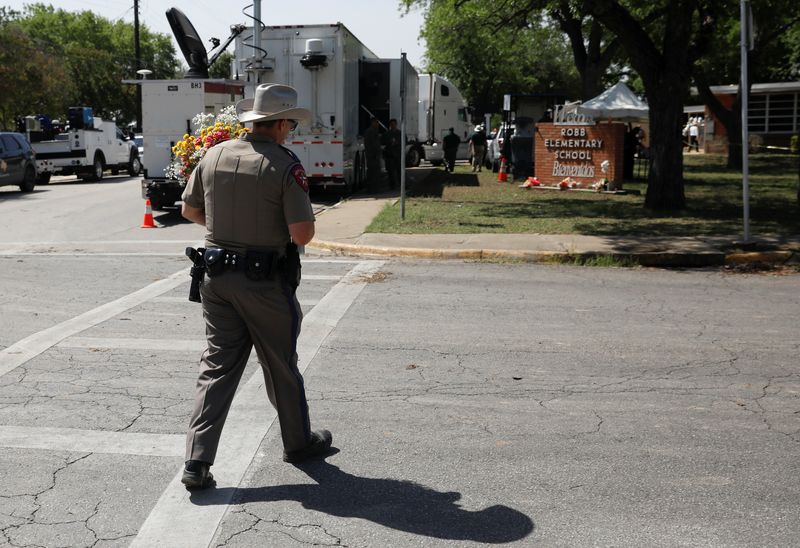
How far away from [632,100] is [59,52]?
150 feet

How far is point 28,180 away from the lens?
26453 mm

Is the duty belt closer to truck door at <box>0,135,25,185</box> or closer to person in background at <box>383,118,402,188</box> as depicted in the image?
person in background at <box>383,118,402,188</box>

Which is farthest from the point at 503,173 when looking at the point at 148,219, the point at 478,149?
the point at 148,219

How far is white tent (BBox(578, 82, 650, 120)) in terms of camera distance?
911 inches

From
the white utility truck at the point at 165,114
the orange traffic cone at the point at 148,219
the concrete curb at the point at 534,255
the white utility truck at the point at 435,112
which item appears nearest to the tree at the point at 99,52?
the white utility truck at the point at 435,112

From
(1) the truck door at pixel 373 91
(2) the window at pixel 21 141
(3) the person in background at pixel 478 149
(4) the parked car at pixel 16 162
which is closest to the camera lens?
(1) the truck door at pixel 373 91

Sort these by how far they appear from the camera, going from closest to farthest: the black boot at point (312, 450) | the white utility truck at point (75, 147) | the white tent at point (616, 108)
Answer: the black boot at point (312, 450) < the white tent at point (616, 108) < the white utility truck at point (75, 147)

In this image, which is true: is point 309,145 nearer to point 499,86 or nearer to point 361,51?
point 361,51

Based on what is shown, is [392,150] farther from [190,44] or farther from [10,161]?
[10,161]

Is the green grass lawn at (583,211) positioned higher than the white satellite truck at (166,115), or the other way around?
the white satellite truck at (166,115)

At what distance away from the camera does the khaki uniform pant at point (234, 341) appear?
4.39m

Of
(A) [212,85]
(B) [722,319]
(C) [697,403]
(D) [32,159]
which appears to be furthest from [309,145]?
(C) [697,403]

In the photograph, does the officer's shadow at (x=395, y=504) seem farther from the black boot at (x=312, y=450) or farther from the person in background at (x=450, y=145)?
the person in background at (x=450, y=145)

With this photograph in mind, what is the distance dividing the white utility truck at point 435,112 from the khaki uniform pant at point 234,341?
31.7 metres
